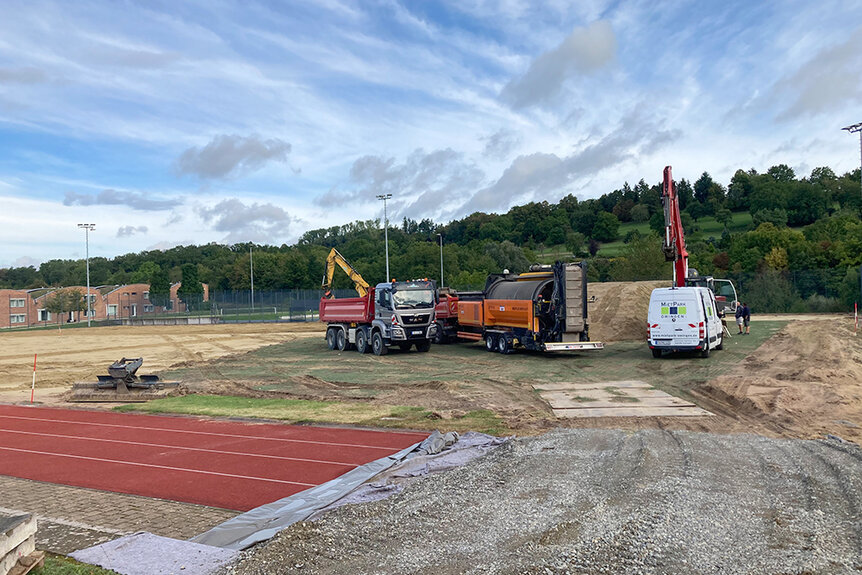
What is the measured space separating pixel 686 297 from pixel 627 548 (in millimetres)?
15326

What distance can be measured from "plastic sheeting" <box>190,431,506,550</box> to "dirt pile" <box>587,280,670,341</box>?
1903 cm

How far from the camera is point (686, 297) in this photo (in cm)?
1925

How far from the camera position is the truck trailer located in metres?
21.7

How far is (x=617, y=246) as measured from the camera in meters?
97.2

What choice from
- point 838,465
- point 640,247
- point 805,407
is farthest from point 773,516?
point 640,247

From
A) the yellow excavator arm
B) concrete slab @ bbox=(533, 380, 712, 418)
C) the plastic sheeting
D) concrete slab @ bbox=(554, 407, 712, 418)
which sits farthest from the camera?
the yellow excavator arm

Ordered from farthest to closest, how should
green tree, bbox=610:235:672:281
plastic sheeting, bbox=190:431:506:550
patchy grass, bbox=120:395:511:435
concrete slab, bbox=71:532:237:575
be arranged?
green tree, bbox=610:235:672:281, patchy grass, bbox=120:395:511:435, plastic sheeting, bbox=190:431:506:550, concrete slab, bbox=71:532:237:575

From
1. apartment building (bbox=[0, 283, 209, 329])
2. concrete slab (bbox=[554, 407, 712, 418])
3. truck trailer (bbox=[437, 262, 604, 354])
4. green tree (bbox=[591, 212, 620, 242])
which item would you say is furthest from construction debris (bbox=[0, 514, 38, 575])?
green tree (bbox=[591, 212, 620, 242])

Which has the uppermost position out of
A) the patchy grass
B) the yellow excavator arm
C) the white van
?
the yellow excavator arm

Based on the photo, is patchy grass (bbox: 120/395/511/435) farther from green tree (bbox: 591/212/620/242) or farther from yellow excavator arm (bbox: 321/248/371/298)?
green tree (bbox: 591/212/620/242)

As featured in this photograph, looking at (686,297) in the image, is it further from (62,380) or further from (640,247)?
(640,247)

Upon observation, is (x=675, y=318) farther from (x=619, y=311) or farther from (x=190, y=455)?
(x=190, y=455)

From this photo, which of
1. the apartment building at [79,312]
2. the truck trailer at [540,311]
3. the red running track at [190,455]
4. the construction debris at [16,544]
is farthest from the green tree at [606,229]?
the construction debris at [16,544]

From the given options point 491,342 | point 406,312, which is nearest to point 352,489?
point 406,312
